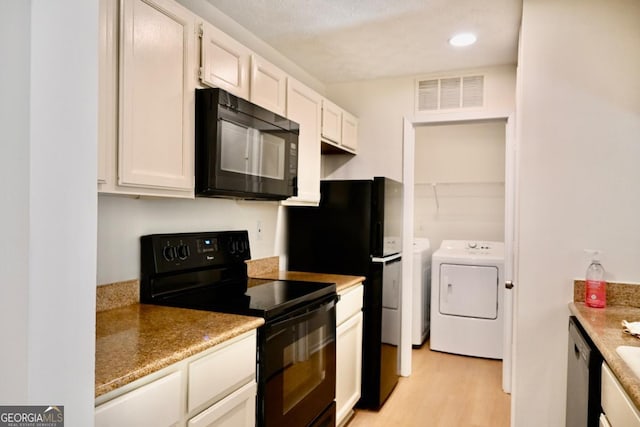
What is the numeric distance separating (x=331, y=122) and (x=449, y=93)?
991 millimetres

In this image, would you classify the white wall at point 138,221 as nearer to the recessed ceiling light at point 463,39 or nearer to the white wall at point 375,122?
the white wall at point 375,122

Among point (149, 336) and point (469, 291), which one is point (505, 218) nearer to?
point (469, 291)

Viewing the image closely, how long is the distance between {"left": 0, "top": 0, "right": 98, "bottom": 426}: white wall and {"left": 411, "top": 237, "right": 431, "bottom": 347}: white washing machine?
333 cm

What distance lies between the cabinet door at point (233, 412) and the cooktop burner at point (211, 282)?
0.93 ft

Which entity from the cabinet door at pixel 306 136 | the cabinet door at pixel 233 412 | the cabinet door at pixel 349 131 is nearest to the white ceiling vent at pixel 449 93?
the cabinet door at pixel 349 131

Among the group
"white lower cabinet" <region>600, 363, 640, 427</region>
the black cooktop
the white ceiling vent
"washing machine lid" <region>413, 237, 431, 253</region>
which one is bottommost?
"white lower cabinet" <region>600, 363, 640, 427</region>

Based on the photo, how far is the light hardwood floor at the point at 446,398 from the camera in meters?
2.69

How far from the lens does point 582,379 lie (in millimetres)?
1666

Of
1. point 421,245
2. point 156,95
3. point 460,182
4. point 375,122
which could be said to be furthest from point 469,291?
point 156,95

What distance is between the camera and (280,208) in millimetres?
2965

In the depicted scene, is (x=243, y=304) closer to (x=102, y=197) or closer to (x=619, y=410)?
(x=102, y=197)

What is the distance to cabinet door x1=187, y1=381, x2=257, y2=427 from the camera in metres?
1.32

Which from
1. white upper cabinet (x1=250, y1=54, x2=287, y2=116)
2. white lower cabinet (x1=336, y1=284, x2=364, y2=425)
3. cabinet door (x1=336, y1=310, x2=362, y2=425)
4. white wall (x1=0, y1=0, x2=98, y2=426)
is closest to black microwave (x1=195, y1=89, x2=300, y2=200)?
white upper cabinet (x1=250, y1=54, x2=287, y2=116)

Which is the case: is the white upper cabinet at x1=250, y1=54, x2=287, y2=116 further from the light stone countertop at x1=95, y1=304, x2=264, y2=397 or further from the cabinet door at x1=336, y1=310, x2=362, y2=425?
the cabinet door at x1=336, y1=310, x2=362, y2=425
